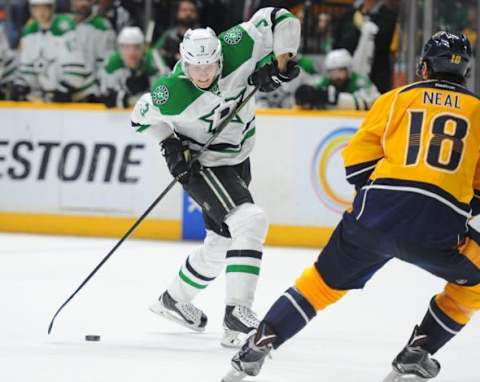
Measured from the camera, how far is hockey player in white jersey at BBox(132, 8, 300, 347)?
4535 mm

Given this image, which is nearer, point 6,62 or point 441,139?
point 441,139

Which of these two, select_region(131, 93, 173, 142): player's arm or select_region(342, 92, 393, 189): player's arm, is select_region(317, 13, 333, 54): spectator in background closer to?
select_region(131, 93, 173, 142): player's arm

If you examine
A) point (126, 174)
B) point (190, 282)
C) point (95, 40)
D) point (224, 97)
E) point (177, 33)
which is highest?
point (224, 97)

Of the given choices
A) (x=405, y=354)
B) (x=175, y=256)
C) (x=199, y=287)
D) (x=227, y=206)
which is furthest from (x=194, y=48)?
(x=175, y=256)

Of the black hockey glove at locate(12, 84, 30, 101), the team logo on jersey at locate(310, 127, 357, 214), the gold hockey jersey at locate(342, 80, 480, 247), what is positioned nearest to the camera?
the gold hockey jersey at locate(342, 80, 480, 247)

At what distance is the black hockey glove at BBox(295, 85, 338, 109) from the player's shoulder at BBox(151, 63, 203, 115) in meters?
3.07

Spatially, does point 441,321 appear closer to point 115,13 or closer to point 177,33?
point 177,33

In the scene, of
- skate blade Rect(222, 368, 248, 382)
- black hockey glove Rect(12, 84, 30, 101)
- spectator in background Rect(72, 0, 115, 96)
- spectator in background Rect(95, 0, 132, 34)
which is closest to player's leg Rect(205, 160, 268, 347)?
skate blade Rect(222, 368, 248, 382)

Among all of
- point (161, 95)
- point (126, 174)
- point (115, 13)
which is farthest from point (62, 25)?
point (161, 95)

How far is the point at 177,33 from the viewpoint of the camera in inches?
332

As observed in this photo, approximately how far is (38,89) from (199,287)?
3928mm

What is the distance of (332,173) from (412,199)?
164 inches

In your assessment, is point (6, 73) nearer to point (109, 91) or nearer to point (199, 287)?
point (109, 91)

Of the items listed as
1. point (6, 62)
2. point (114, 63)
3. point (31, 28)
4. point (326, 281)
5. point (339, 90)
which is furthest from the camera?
point (6, 62)
